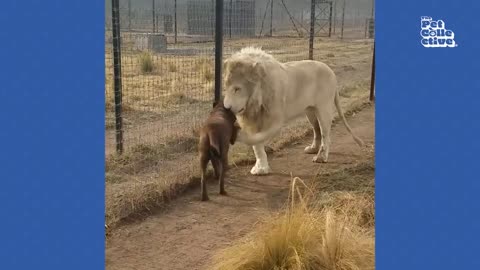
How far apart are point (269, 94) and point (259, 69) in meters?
0.34

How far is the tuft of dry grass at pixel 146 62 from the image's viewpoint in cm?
1369

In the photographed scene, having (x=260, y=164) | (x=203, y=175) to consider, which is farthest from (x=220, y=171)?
(x=260, y=164)

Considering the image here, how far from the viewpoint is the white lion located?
5.72 meters

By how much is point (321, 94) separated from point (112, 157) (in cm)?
255

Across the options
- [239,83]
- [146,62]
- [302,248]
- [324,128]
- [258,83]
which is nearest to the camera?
[302,248]

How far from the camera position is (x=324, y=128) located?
697cm

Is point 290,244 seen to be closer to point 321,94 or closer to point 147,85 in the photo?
point 321,94

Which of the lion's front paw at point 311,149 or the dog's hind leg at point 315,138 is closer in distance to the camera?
the dog's hind leg at point 315,138

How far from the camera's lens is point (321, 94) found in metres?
6.80

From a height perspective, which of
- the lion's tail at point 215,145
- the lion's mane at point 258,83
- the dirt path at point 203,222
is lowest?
the dirt path at point 203,222

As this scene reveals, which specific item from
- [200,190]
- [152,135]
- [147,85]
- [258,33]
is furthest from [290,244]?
A: [258,33]

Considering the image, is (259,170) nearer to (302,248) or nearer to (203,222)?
(203,222)

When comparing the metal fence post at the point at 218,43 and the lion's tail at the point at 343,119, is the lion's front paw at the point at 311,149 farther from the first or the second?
the metal fence post at the point at 218,43

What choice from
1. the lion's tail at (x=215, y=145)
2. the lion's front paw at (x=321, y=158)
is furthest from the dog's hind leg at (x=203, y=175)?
the lion's front paw at (x=321, y=158)
